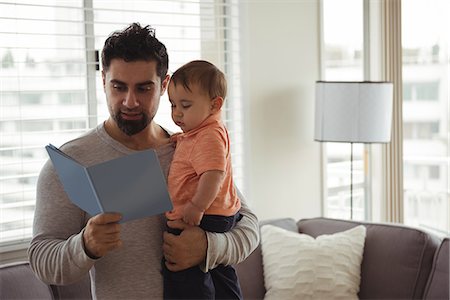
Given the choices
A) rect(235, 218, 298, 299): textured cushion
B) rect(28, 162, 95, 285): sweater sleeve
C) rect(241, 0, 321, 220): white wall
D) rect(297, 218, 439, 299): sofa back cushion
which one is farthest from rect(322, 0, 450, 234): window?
rect(28, 162, 95, 285): sweater sleeve

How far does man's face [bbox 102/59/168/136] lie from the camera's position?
6.15ft

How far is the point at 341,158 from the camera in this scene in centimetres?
459

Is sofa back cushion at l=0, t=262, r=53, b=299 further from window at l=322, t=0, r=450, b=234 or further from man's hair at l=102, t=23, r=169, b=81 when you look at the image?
window at l=322, t=0, r=450, b=234

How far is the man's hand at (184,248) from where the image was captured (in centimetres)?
184

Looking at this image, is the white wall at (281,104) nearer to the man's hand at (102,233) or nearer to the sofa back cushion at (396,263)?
the sofa back cushion at (396,263)

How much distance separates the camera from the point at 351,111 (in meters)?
3.89

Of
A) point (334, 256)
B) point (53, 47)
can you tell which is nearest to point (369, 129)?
point (334, 256)

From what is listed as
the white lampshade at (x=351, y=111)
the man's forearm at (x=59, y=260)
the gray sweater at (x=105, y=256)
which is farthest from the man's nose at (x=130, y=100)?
the white lampshade at (x=351, y=111)

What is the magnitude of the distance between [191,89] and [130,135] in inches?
8.5

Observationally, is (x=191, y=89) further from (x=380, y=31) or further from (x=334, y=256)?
(x=380, y=31)

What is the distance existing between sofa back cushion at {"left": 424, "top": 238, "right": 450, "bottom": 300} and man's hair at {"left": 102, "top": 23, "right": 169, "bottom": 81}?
73.4 inches

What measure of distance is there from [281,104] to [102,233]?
98.0 inches

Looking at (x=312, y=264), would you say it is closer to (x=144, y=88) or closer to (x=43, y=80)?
(x=43, y=80)

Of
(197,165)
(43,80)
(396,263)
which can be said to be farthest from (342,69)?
(197,165)
